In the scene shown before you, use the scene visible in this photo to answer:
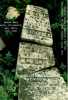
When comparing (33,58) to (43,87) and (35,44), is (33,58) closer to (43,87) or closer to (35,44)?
(35,44)

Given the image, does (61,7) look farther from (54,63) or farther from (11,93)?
(11,93)

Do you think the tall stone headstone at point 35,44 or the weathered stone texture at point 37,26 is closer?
the tall stone headstone at point 35,44

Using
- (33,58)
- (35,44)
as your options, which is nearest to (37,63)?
(33,58)

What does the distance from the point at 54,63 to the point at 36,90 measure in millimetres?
871

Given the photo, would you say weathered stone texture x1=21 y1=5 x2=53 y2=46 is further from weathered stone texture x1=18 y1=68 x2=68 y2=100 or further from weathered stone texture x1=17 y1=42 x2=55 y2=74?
weathered stone texture x1=18 y1=68 x2=68 y2=100

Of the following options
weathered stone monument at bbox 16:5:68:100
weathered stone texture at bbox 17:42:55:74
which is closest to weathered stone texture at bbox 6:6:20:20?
weathered stone monument at bbox 16:5:68:100

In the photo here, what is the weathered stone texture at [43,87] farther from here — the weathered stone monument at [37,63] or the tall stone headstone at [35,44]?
the tall stone headstone at [35,44]

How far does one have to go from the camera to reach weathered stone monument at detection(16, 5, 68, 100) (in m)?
4.40

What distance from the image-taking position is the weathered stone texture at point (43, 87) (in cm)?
432

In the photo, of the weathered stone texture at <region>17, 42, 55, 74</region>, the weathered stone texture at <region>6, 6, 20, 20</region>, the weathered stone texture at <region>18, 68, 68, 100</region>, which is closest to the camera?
the weathered stone texture at <region>18, 68, 68, 100</region>

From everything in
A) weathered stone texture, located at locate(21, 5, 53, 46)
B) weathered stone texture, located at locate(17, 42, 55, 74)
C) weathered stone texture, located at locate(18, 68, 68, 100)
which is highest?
weathered stone texture, located at locate(21, 5, 53, 46)

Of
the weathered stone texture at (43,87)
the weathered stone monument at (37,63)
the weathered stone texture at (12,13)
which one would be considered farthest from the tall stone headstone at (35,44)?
the weathered stone texture at (12,13)

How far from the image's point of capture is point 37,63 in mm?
5023

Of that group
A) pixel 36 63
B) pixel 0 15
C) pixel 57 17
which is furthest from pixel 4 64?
pixel 57 17
